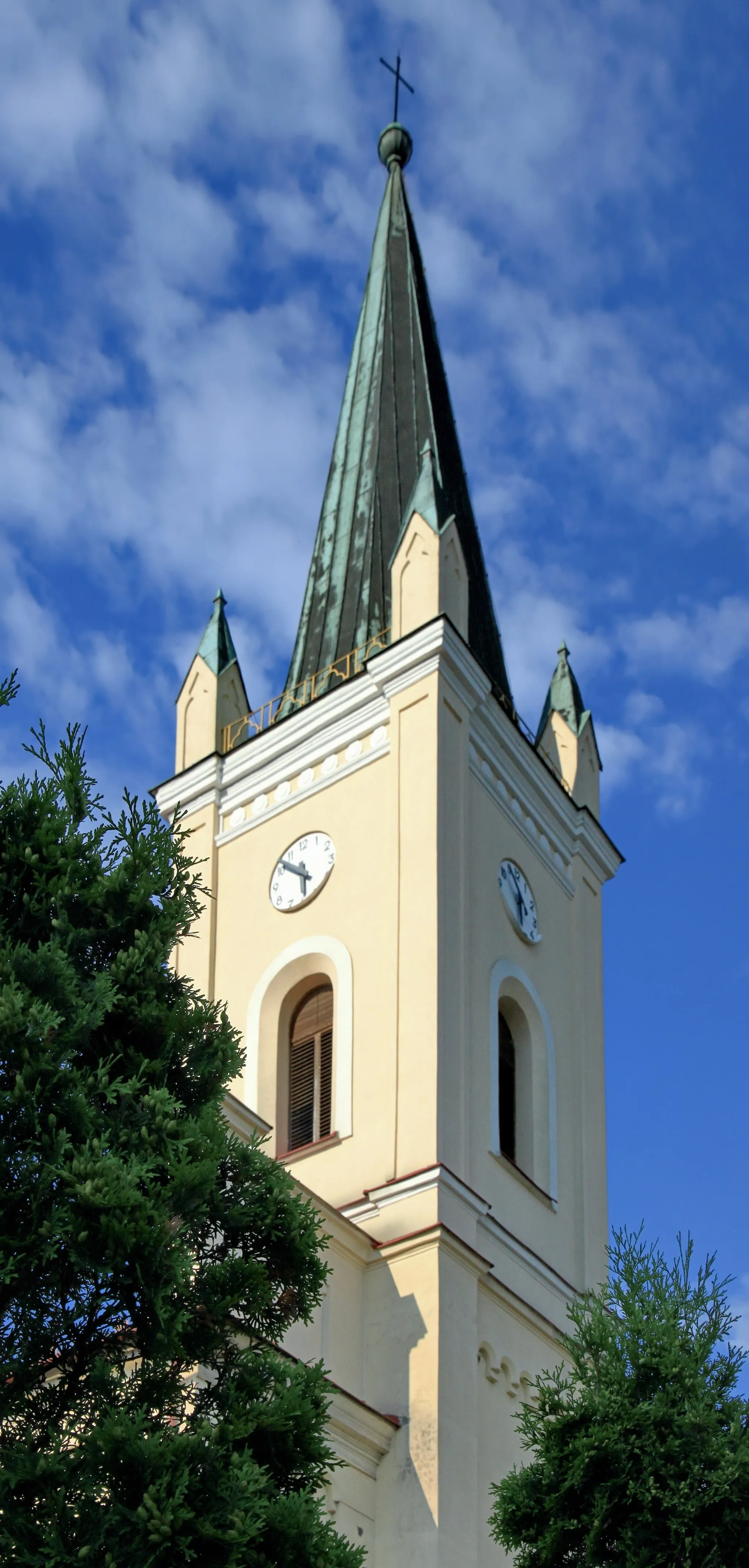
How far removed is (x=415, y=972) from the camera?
23469mm

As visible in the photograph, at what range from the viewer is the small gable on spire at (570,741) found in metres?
30.3

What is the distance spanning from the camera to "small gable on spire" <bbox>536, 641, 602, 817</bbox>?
3028 cm

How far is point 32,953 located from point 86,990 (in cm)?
40

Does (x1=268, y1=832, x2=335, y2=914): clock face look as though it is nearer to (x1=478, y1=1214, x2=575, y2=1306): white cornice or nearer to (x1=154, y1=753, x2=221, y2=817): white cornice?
(x1=154, y1=753, x2=221, y2=817): white cornice

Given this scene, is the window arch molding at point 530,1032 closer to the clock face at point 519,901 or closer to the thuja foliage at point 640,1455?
the clock face at point 519,901

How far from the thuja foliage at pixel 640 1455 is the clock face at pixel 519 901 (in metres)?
11.1

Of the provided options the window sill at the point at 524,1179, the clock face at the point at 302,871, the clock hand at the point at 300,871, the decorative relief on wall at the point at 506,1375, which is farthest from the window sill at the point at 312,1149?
the clock hand at the point at 300,871

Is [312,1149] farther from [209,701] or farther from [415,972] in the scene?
[209,701]

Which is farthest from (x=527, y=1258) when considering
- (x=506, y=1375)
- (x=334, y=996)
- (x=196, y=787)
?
(x=196, y=787)

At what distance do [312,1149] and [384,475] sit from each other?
38.5 feet

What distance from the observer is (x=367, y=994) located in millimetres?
24109

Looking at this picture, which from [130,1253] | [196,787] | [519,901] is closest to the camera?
[130,1253]

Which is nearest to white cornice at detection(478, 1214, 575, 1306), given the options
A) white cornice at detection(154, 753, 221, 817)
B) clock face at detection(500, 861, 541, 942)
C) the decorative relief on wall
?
the decorative relief on wall

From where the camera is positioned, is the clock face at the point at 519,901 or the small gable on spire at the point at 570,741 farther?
the small gable on spire at the point at 570,741
